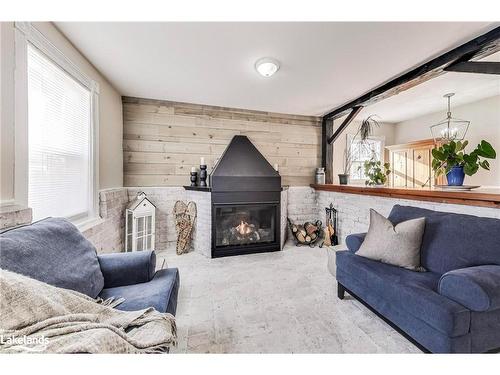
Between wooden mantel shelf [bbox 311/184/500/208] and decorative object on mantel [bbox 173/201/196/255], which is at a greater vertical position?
wooden mantel shelf [bbox 311/184/500/208]

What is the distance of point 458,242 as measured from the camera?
1688 mm

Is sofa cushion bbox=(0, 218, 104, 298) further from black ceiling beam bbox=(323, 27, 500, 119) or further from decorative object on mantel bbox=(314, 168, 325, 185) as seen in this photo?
decorative object on mantel bbox=(314, 168, 325, 185)

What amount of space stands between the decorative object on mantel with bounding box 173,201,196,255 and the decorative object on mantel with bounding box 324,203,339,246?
230cm

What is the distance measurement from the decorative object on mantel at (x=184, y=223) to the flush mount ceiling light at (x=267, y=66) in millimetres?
2216

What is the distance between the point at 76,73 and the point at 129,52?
1.76 feet

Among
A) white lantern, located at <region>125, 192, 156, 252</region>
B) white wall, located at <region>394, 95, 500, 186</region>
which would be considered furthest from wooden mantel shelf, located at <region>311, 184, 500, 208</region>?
white lantern, located at <region>125, 192, 156, 252</region>

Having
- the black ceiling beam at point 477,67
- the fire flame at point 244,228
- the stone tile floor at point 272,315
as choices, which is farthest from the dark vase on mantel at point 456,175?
the fire flame at point 244,228

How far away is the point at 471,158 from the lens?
2068 mm

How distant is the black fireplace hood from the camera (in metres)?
3.31

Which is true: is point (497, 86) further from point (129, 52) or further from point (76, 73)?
point (76, 73)

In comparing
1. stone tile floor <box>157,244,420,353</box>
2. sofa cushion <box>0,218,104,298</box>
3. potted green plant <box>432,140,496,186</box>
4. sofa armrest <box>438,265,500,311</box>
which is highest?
potted green plant <box>432,140,496,186</box>

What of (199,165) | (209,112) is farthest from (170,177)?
(209,112)

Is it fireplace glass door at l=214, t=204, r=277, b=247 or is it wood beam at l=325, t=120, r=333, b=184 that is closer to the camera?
fireplace glass door at l=214, t=204, r=277, b=247

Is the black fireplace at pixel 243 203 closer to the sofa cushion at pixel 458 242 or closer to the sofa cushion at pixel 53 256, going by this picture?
the sofa cushion at pixel 53 256
